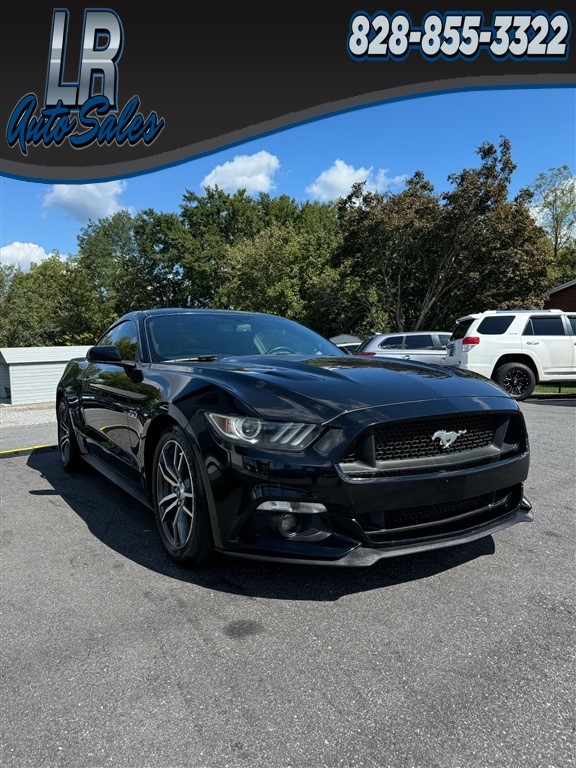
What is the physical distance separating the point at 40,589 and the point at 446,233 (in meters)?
24.0

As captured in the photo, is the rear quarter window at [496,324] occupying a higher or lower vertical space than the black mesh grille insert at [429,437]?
higher

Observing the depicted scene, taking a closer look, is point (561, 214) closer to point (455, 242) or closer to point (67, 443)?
point (455, 242)

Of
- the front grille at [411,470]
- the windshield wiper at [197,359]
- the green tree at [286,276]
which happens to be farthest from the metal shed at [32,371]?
the front grille at [411,470]

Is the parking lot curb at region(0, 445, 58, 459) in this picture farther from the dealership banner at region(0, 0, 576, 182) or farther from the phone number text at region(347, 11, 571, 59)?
the phone number text at region(347, 11, 571, 59)

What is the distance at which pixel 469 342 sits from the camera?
10875 mm

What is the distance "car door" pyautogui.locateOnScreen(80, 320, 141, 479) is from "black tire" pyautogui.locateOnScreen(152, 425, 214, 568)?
18.3 inches

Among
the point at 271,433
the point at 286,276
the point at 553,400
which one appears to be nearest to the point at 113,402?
the point at 271,433

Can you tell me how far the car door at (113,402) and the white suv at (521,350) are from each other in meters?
8.19

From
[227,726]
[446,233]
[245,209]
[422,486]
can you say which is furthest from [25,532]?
[245,209]


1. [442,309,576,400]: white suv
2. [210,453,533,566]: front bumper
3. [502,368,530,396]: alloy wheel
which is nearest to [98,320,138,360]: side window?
[210,453,533,566]: front bumper

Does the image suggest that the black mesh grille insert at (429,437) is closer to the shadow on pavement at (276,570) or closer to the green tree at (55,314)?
the shadow on pavement at (276,570)

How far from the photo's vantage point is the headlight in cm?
232

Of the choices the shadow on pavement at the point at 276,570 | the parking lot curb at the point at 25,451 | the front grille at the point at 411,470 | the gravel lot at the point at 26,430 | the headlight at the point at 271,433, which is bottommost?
the gravel lot at the point at 26,430

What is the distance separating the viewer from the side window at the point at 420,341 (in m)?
13.8
